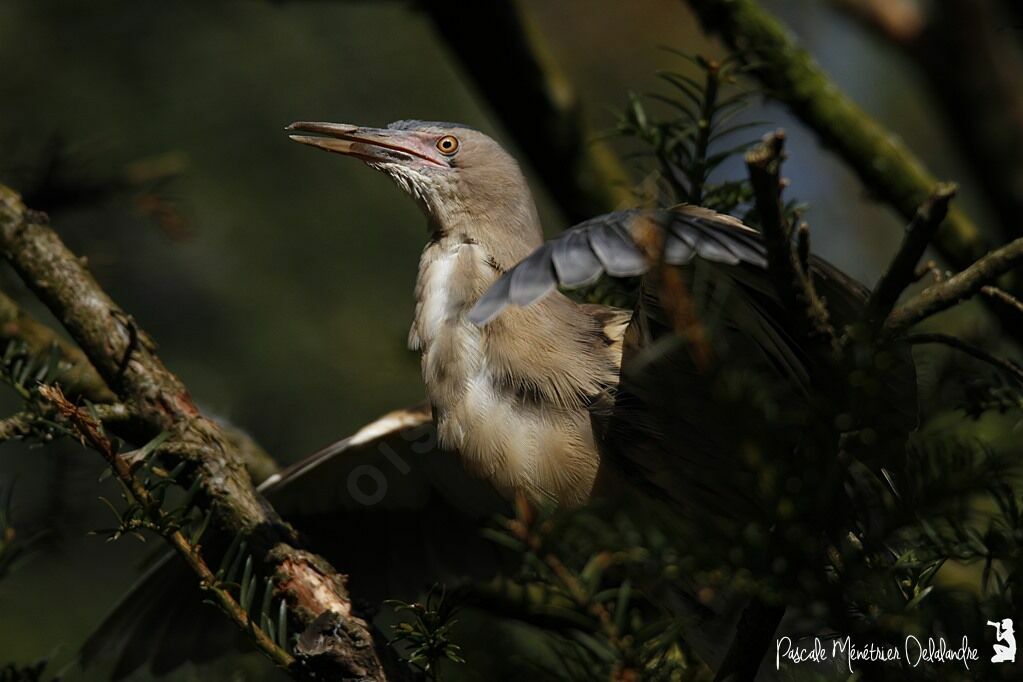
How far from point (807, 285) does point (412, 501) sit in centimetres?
188

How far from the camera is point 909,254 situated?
1350 mm

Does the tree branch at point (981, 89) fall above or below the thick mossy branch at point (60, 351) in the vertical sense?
above

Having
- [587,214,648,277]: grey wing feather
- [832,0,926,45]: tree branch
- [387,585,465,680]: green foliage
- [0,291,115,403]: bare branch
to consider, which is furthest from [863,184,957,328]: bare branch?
[832,0,926,45]: tree branch

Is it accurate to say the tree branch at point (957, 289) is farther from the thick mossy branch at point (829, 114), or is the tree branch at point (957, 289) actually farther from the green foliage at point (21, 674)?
the green foliage at point (21, 674)

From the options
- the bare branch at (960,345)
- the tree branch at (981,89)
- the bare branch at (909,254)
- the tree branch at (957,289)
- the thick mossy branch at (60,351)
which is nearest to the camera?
the bare branch at (909,254)

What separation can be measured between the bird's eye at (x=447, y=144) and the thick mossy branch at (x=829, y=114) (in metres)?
0.71

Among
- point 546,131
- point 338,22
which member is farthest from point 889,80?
point 546,131

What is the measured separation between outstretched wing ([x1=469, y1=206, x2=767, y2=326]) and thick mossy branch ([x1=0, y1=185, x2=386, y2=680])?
0.67 m

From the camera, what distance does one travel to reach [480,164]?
288 centimetres

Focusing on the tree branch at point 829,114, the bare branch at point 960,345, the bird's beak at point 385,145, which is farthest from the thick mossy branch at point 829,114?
the bare branch at point 960,345

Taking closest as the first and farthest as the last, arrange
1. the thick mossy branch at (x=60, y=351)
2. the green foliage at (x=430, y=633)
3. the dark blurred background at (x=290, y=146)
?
the green foliage at (x=430, y=633), the thick mossy branch at (x=60, y=351), the dark blurred background at (x=290, y=146)

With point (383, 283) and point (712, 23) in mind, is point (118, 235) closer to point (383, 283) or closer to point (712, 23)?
point (383, 283)

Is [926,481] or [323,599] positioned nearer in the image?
[926,481]

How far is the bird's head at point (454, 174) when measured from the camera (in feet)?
9.01
